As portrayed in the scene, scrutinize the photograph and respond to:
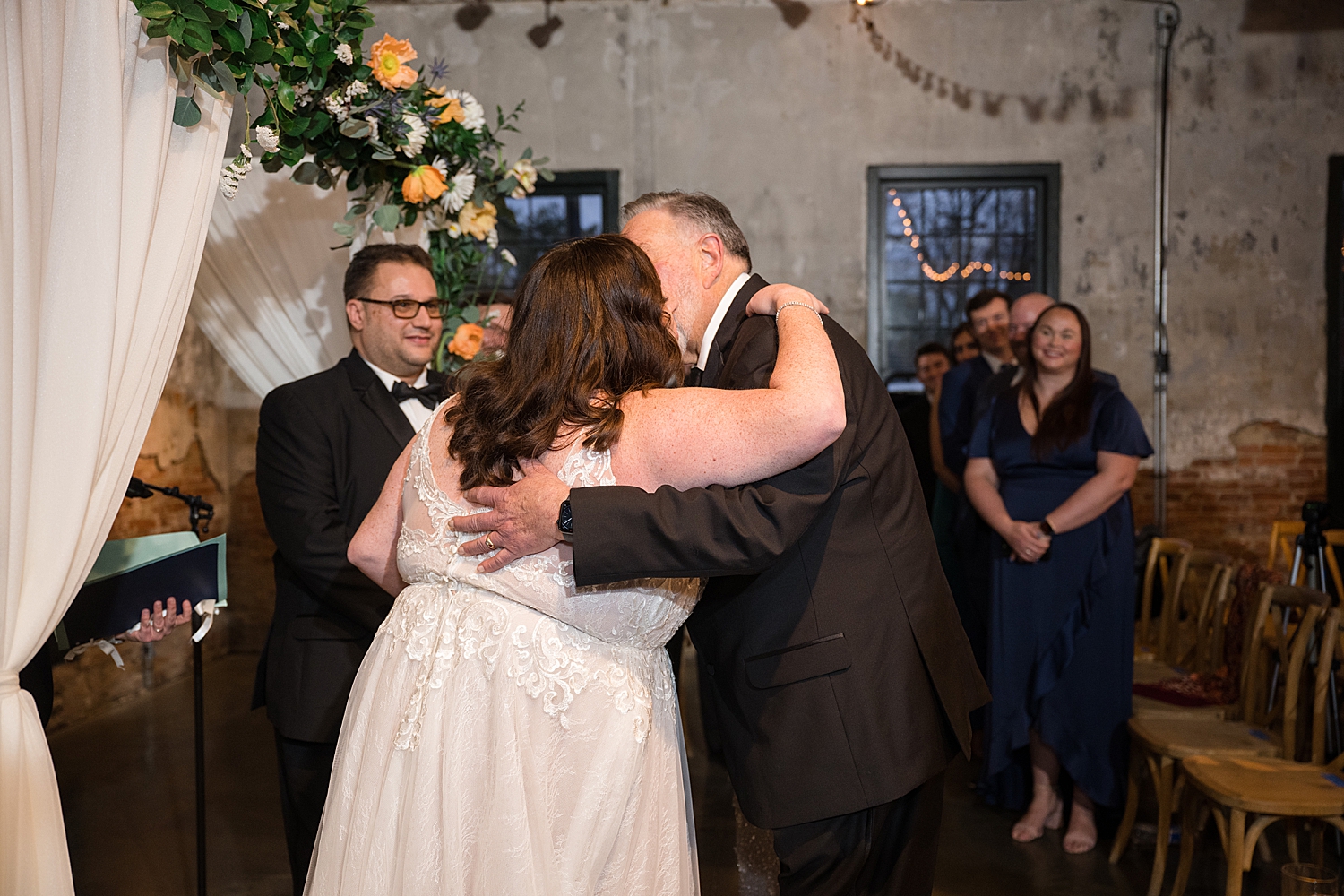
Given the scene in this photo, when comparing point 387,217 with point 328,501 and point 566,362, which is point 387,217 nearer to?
point 328,501

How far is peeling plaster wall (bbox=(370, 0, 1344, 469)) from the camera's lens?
6.93 meters

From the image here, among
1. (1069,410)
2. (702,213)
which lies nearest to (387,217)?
(702,213)

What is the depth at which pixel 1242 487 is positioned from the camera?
7035 mm

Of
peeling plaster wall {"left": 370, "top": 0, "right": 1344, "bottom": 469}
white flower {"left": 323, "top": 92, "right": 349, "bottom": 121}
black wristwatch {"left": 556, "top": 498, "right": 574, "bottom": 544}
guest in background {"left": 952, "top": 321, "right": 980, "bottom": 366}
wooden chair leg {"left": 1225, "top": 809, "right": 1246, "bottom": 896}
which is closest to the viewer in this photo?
black wristwatch {"left": 556, "top": 498, "right": 574, "bottom": 544}

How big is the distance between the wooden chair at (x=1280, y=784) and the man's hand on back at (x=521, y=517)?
2155 mm

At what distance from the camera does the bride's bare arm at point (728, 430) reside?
1.68m

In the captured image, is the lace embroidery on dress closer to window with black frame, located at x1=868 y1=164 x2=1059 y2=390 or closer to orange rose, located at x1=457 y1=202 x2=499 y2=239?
orange rose, located at x1=457 y1=202 x2=499 y2=239

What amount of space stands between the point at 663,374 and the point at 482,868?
0.82m

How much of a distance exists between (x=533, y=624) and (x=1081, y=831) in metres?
2.92

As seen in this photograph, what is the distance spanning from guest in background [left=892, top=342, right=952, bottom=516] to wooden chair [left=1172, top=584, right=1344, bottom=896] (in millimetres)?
2112

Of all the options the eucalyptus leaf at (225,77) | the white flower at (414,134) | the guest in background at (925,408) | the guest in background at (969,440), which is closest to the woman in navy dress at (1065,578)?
the guest in background at (969,440)

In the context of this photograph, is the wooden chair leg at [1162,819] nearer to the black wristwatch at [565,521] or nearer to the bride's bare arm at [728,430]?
the bride's bare arm at [728,430]

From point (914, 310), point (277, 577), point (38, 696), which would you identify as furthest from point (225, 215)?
point (914, 310)

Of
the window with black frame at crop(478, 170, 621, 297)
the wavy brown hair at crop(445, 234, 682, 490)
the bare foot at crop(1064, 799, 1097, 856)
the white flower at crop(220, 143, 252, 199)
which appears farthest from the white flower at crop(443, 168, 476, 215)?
the window with black frame at crop(478, 170, 621, 297)
